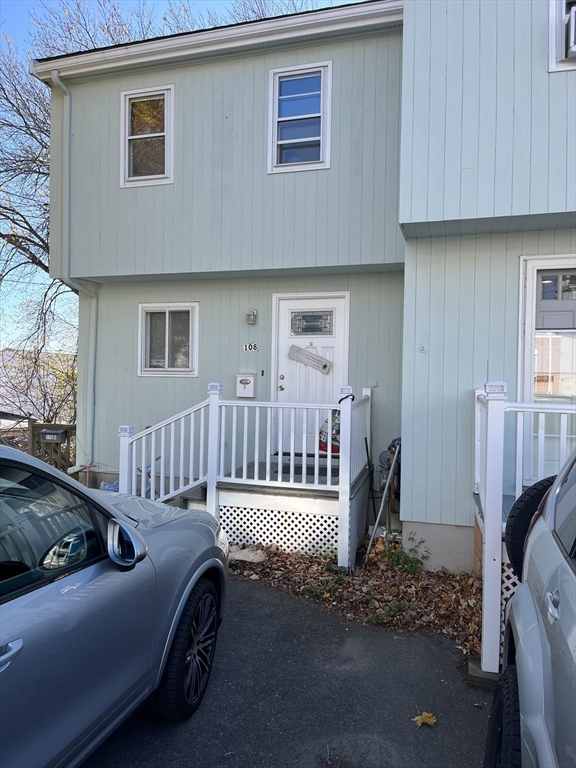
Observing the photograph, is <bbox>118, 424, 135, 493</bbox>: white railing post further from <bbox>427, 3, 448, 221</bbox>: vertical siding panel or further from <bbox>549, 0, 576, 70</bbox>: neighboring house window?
<bbox>549, 0, 576, 70</bbox>: neighboring house window

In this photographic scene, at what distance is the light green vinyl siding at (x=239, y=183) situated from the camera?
646cm

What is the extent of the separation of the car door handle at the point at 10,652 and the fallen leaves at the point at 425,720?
231cm

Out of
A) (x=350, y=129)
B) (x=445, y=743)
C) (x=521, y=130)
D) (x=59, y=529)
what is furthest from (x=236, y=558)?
(x=350, y=129)

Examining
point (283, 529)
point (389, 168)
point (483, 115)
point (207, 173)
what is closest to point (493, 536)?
point (283, 529)

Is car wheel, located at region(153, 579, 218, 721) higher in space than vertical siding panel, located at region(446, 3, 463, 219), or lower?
lower

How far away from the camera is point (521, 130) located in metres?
4.57

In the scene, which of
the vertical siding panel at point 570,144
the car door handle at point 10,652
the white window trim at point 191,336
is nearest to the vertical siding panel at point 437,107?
the vertical siding panel at point 570,144

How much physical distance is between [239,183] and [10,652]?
250 inches

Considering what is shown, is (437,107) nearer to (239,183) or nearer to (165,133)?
(239,183)

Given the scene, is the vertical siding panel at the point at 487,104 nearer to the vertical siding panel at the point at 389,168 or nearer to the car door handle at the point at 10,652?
the vertical siding panel at the point at 389,168

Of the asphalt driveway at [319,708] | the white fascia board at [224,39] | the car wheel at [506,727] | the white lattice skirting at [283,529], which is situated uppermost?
the white fascia board at [224,39]

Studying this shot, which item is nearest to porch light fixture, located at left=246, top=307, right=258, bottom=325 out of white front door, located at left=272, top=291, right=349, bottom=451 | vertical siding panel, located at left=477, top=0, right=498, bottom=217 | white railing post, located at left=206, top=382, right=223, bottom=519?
white front door, located at left=272, top=291, right=349, bottom=451

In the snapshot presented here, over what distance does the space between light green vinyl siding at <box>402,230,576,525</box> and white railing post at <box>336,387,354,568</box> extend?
22.7 inches

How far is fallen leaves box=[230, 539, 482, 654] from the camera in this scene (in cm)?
420
